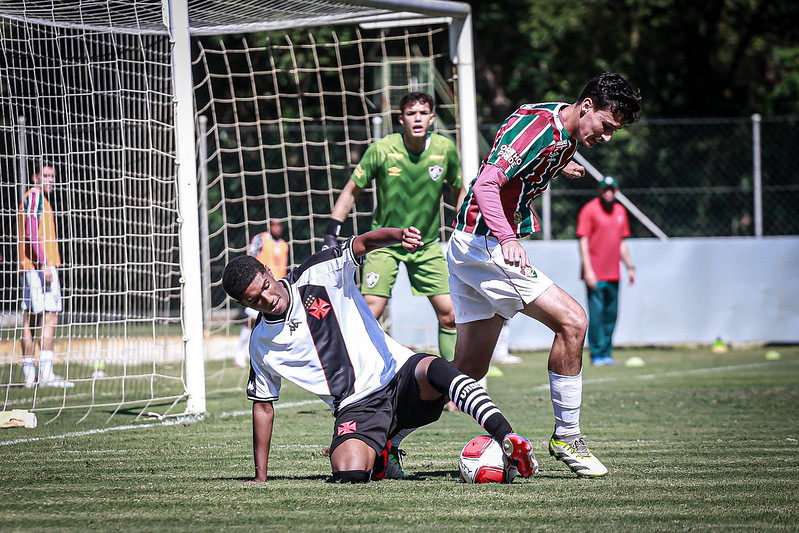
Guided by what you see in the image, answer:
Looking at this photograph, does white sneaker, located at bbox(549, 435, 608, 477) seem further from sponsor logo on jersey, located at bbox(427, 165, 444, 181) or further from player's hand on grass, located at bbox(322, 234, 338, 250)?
sponsor logo on jersey, located at bbox(427, 165, 444, 181)

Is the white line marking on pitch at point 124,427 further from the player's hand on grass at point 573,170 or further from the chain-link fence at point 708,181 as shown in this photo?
the chain-link fence at point 708,181

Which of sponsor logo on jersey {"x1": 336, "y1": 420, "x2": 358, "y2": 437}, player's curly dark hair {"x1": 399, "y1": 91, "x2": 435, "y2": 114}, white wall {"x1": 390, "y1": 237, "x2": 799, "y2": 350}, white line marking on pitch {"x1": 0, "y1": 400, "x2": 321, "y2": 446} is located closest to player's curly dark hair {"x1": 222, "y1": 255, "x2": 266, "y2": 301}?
sponsor logo on jersey {"x1": 336, "y1": 420, "x2": 358, "y2": 437}

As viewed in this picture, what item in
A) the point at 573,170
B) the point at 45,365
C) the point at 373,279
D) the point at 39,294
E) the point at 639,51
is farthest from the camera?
the point at 639,51

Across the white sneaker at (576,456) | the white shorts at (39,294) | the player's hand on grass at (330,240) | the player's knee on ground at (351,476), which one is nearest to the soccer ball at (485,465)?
the white sneaker at (576,456)

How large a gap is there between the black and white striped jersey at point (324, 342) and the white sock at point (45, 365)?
14.9ft

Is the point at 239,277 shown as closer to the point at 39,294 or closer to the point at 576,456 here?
the point at 576,456

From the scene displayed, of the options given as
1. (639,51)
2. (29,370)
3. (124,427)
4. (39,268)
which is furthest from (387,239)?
(639,51)

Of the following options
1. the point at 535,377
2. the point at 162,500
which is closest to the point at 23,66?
the point at 162,500

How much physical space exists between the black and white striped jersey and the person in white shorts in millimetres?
3490

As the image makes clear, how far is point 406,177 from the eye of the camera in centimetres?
742

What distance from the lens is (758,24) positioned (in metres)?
23.9

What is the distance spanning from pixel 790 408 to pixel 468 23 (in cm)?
425

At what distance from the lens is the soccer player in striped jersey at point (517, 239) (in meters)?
4.79

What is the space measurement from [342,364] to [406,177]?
2.85m
